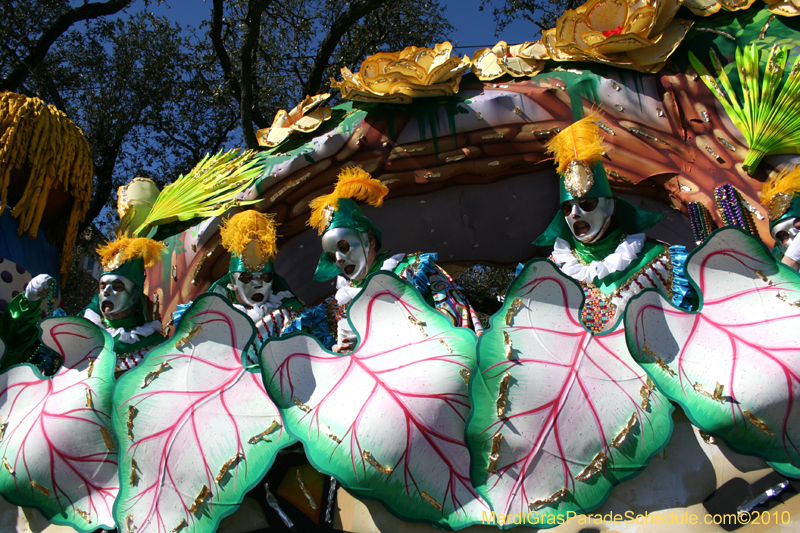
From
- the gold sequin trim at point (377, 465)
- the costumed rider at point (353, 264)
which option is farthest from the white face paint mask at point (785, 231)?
the gold sequin trim at point (377, 465)

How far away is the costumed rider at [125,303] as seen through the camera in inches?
144

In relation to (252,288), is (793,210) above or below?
below

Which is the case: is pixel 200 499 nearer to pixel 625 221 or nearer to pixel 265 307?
pixel 265 307

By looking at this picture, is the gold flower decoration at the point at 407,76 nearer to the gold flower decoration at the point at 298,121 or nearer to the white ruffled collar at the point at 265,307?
the gold flower decoration at the point at 298,121

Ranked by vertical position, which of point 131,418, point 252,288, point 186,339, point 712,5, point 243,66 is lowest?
point 131,418

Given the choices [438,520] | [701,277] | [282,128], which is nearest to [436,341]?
[438,520]

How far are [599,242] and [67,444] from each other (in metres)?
2.70

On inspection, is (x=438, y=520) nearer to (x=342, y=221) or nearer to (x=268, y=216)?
(x=342, y=221)

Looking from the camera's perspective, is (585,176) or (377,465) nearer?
(377,465)

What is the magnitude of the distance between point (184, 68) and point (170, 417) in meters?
5.89

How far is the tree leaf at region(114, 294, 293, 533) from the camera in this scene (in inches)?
105

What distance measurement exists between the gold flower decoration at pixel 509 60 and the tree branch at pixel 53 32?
4.33 metres

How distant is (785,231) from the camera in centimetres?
314

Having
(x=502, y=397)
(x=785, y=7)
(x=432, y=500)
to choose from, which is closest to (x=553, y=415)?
(x=502, y=397)
